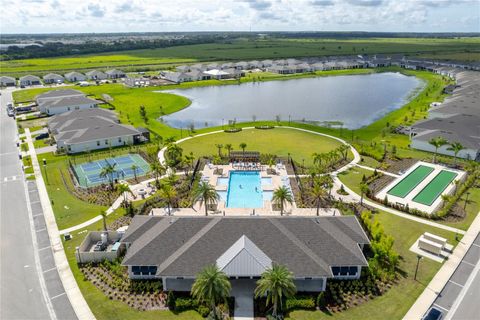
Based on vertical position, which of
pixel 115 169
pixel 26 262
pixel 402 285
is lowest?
pixel 26 262

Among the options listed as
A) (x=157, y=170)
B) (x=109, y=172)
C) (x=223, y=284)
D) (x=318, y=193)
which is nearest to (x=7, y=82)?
(x=109, y=172)

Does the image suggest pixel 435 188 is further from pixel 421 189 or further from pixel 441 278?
pixel 441 278

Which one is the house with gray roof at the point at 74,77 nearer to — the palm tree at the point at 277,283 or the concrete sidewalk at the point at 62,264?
the concrete sidewalk at the point at 62,264

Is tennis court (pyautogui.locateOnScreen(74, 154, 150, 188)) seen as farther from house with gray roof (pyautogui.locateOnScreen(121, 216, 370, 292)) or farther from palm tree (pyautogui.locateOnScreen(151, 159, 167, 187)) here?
house with gray roof (pyautogui.locateOnScreen(121, 216, 370, 292))

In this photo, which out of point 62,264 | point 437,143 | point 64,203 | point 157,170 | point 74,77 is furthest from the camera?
point 74,77

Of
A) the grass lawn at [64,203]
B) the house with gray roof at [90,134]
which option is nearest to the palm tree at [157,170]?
the grass lawn at [64,203]

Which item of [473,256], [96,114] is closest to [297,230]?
[473,256]

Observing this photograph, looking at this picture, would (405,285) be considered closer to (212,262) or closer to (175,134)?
(212,262)
